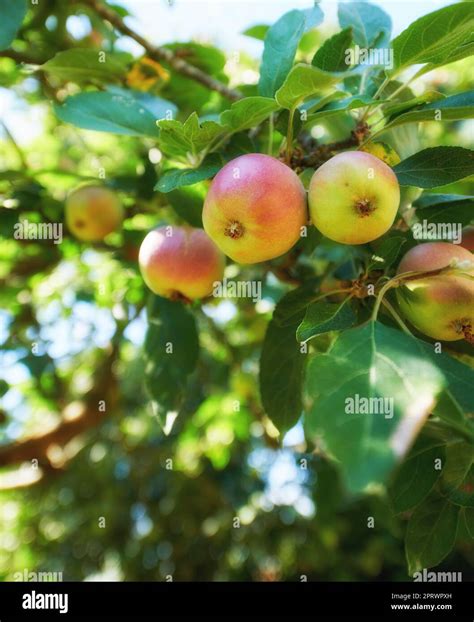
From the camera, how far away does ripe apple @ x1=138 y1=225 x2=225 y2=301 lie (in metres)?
1.23

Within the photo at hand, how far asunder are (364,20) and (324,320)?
32.2 inches

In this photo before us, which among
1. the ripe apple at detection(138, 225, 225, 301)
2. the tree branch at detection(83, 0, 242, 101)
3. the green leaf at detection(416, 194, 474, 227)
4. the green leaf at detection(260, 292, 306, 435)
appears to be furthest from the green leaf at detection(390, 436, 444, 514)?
the tree branch at detection(83, 0, 242, 101)

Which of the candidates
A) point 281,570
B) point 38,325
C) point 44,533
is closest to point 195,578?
point 281,570

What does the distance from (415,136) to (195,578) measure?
331cm

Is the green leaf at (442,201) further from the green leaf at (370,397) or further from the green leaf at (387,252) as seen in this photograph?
the green leaf at (370,397)

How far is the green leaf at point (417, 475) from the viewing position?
3.76ft

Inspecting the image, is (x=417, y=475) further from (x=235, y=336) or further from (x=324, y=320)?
(x=235, y=336)

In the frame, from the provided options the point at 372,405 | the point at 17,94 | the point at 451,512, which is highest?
the point at 17,94

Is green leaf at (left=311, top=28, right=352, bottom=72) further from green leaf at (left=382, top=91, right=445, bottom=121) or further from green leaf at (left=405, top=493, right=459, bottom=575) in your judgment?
green leaf at (left=405, top=493, right=459, bottom=575)

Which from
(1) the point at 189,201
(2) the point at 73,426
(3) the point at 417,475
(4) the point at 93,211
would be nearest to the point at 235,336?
(2) the point at 73,426

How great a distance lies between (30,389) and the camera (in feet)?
9.38

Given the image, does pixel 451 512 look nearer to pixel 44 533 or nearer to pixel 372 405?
pixel 372 405

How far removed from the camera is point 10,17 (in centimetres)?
129

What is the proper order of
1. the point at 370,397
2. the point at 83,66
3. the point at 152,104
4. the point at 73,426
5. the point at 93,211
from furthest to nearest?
the point at 73,426 → the point at 93,211 → the point at 83,66 → the point at 152,104 → the point at 370,397
